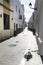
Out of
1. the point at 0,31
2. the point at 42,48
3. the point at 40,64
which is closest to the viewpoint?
the point at 40,64

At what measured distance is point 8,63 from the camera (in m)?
8.44

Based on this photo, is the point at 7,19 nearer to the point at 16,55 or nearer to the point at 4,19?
the point at 4,19

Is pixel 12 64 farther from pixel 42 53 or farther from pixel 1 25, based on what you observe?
pixel 1 25

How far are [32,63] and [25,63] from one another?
331 millimetres

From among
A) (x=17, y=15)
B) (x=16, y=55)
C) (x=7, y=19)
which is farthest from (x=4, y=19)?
(x=17, y=15)

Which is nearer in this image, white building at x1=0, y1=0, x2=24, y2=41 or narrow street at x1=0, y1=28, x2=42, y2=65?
narrow street at x1=0, y1=28, x2=42, y2=65

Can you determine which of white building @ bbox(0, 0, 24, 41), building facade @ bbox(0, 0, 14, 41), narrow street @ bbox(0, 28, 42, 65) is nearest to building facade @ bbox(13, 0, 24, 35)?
white building @ bbox(0, 0, 24, 41)

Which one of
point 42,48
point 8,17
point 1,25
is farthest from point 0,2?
point 42,48

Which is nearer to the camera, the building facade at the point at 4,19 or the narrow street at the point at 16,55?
the narrow street at the point at 16,55

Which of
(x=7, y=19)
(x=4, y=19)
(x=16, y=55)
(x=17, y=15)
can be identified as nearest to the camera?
(x=16, y=55)

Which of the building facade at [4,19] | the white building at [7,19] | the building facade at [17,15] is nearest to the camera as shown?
the building facade at [4,19]

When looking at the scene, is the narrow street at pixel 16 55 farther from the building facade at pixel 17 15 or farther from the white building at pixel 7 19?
the building facade at pixel 17 15

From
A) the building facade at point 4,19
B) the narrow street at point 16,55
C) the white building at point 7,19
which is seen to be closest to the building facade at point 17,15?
the white building at point 7,19

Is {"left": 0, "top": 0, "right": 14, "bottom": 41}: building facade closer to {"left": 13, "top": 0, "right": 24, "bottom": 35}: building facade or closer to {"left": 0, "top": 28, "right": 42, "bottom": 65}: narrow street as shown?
{"left": 0, "top": 28, "right": 42, "bottom": 65}: narrow street
